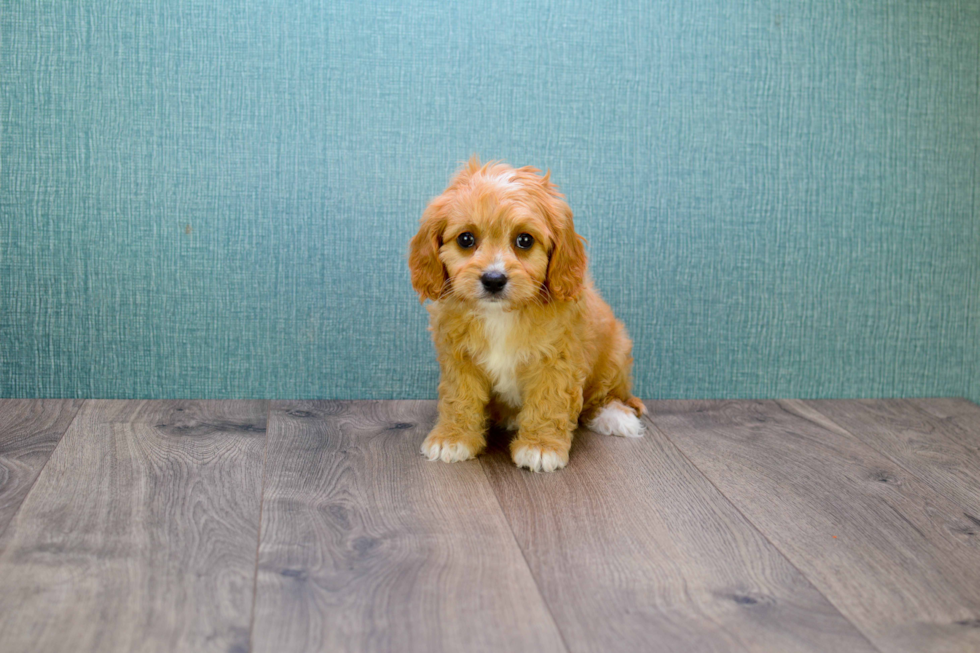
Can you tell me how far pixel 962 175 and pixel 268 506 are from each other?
7.84 feet

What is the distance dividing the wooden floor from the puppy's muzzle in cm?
46

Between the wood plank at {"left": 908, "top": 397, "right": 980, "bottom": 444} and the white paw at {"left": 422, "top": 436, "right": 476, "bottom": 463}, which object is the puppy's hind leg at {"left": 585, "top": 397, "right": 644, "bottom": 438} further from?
the wood plank at {"left": 908, "top": 397, "right": 980, "bottom": 444}

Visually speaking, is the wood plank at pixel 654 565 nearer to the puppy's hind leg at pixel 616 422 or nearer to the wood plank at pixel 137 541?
the puppy's hind leg at pixel 616 422

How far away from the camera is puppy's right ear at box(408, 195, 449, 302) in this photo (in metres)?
2.08

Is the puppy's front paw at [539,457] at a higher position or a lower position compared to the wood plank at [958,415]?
higher

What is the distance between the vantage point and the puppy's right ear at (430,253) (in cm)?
208

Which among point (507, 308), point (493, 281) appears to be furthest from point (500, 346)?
point (493, 281)

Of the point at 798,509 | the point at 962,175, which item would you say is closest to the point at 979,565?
the point at 798,509

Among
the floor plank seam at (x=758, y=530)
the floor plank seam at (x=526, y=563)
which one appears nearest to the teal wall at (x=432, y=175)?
the floor plank seam at (x=758, y=530)

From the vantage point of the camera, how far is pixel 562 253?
2088mm

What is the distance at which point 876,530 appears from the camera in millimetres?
1824

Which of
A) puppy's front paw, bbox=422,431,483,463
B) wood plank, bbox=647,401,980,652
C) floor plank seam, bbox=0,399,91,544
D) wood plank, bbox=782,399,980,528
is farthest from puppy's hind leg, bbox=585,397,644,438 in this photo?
floor plank seam, bbox=0,399,91,544

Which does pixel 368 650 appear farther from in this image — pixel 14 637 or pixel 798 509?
pixel 798 509

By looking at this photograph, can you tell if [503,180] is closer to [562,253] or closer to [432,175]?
[562,253]
